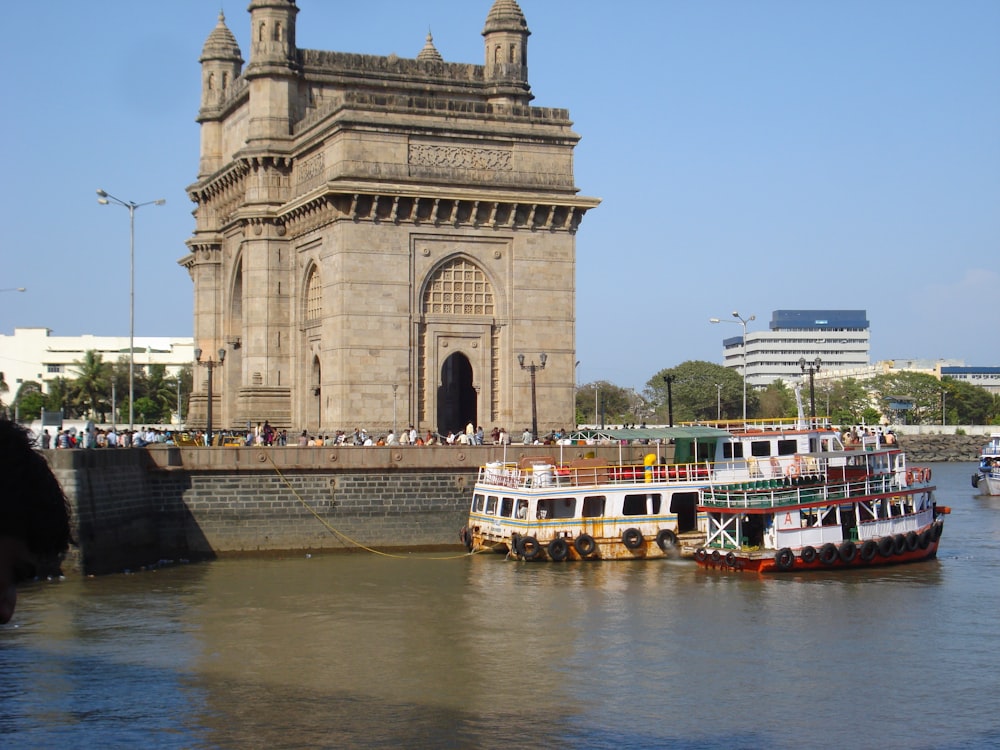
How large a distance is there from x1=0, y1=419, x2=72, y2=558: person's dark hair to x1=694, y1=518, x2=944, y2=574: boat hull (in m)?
33.1

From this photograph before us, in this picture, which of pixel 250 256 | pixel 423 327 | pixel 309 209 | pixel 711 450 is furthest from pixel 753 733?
pixel 250 256

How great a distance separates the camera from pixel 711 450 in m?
40.5

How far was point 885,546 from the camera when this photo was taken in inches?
1474

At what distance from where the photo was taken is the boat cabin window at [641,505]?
39438mm

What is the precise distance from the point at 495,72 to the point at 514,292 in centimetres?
1037

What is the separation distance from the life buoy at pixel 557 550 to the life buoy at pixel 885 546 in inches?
344

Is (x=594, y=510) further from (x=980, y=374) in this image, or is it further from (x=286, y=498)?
(x=980, y=374)

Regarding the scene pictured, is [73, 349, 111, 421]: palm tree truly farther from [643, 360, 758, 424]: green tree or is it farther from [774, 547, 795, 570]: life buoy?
[774, 547, 795, 570]: life buoy

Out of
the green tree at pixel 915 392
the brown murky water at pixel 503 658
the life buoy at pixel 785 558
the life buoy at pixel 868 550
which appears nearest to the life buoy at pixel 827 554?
the brown murky water at pixel 503 658

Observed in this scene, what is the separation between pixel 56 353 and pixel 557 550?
103102 mm

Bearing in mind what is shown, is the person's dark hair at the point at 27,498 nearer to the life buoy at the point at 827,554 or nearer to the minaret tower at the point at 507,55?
the life buoy at the point at 827,554

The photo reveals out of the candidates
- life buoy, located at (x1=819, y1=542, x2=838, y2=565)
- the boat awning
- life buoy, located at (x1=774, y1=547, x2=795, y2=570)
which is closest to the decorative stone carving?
the boat awning

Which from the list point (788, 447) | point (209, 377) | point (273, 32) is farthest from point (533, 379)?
point (273, 32)

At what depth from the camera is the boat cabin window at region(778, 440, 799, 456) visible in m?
39.5
